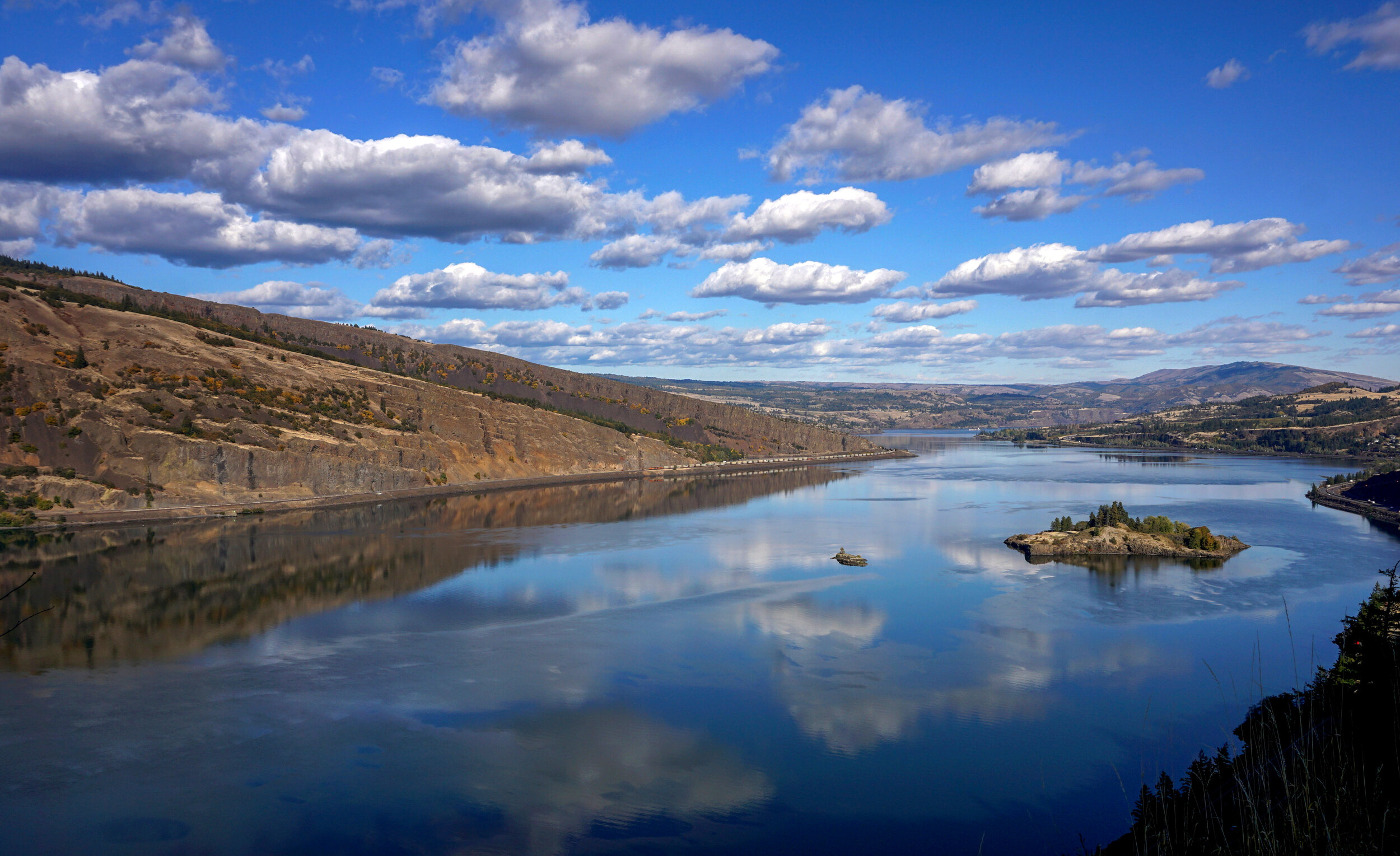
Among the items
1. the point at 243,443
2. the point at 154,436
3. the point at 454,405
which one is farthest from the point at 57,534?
the point at 454,405

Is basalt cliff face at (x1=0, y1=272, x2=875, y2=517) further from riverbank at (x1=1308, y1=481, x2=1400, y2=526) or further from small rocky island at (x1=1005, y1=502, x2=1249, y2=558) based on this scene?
riverbank at (x1=1308, y1=481, x2=1400, y2=526)

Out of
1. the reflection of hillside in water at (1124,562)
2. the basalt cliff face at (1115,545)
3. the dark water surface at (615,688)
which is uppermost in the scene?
the basalt cliff face at (1115,545)

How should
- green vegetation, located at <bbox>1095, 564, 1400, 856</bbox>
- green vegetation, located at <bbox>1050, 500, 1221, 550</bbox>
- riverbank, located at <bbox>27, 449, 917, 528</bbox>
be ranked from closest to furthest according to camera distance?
green vegetation, located at <bbox>1095, 564, 1400, 856</bbox>, green vegetation, located at <bbox>1050, 500, 1221, 550</bbox>, riverbank, located at <bbox>27, 449, 917, 528</bbox>

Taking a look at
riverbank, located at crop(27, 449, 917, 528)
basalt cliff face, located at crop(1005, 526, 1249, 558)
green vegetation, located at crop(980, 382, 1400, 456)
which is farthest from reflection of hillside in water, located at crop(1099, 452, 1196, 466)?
basalt cliff face, located at crop(1005, 526, 1249, 558)

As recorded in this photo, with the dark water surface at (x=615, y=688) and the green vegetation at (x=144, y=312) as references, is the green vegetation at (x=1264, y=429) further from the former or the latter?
the green vegetation at (x=144, y=312)

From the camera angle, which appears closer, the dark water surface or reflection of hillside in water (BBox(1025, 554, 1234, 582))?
the dark water surface

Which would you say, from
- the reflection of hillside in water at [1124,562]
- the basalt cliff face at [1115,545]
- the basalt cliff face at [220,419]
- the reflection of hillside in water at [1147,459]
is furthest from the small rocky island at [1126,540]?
the reflection of hillside in water at [1147,459]
